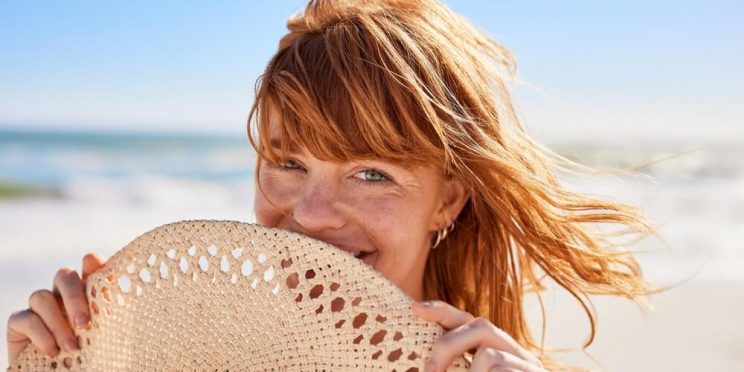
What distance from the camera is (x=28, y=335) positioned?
1.55 meters

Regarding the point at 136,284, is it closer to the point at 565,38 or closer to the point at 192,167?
the point at 192,167

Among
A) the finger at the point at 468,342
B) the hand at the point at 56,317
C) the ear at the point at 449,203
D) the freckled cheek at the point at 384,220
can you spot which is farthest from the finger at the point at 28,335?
the ear at the point at 449,203

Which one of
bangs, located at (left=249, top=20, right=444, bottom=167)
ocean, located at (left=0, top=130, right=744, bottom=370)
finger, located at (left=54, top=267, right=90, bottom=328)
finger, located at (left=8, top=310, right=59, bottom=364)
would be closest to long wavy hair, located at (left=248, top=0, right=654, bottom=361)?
bangs, located at (left=249, top=20, right=444, bottom=167)

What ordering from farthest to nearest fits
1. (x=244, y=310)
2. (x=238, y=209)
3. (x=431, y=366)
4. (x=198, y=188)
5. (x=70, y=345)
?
(x=198, y=188), (x=238, y=209), (x=70, y=345), (x=244, y=310), (x=431, y=366)

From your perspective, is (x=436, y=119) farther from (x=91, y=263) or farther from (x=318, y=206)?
(x=91, y=263)

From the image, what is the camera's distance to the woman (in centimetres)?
162

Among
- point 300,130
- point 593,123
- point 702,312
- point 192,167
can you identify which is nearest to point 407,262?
point 300,130

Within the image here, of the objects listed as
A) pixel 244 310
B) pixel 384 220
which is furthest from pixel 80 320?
pixel 384 220

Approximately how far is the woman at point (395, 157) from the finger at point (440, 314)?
382 millimetres

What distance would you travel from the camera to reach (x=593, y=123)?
34.5 m

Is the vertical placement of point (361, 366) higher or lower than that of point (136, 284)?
lower

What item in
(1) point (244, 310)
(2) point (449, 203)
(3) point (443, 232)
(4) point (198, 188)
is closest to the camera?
(1) point (244, 310)

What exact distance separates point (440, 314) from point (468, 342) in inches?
2.5

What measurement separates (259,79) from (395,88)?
333mm
